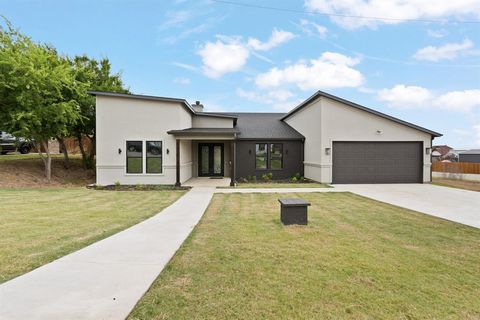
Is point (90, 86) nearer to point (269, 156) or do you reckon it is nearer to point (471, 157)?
point (269, 156)

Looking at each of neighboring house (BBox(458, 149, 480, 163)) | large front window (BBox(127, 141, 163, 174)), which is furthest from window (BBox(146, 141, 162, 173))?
neighboring house (BBox(458, 149, 480, 163))

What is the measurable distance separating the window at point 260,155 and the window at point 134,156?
708 cm

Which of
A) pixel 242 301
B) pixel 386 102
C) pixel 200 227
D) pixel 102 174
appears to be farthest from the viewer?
pixel 386 102

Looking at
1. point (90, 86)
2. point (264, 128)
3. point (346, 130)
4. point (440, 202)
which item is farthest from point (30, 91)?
point (440, 202)

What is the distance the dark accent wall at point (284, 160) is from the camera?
17.0 m

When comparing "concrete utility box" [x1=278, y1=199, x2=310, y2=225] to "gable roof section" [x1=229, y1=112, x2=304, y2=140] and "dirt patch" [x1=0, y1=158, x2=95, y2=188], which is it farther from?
"dirt patch" [x1=0, y1=158, x2=95, y2=188]

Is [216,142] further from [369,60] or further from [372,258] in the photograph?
[372,258]

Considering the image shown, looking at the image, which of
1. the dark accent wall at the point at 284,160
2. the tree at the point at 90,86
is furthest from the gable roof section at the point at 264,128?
the tree at the point at 90,86

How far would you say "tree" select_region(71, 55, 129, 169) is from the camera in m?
17.2

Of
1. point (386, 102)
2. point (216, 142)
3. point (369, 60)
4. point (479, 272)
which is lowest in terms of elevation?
point (479, 272)

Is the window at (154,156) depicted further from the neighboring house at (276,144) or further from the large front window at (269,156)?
the large front window at (269,156)

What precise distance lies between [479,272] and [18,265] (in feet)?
21.8

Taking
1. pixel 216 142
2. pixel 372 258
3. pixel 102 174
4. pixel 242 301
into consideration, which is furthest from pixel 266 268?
pixel 216 142

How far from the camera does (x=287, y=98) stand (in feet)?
91.9
